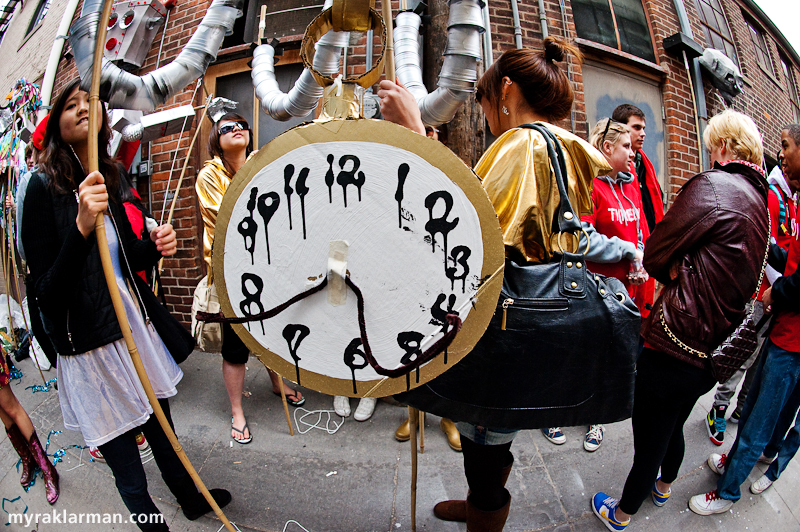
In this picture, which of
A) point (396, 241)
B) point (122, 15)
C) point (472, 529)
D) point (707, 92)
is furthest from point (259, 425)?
point (707, 92)

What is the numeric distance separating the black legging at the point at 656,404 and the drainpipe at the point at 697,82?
3.70 m

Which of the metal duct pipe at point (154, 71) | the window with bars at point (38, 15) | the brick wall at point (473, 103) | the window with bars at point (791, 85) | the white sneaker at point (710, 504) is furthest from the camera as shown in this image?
the window with bars at point (791, 85)

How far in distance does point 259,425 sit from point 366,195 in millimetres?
2289

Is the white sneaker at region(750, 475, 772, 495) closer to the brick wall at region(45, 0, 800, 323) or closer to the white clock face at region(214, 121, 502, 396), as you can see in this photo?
the white clock face at region(214, 121, 502, 396)

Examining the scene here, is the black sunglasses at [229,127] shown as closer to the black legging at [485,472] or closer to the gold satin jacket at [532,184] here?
the gold satin jacket at [532,184]

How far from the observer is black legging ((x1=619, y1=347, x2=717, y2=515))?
4.66 feet

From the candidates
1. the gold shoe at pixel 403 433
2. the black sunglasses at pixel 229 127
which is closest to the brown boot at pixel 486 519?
the gold shoe at pixel 403 433

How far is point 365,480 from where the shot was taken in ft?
6.78

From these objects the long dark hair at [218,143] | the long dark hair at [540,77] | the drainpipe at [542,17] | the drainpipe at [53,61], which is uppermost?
the drainpipe at [542,17]

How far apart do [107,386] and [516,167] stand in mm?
1688

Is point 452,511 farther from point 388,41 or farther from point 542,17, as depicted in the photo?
point 542,17

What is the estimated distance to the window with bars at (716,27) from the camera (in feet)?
14.6

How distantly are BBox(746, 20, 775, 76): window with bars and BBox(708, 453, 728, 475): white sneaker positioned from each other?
21.2 feet

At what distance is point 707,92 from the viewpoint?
13.9ft
